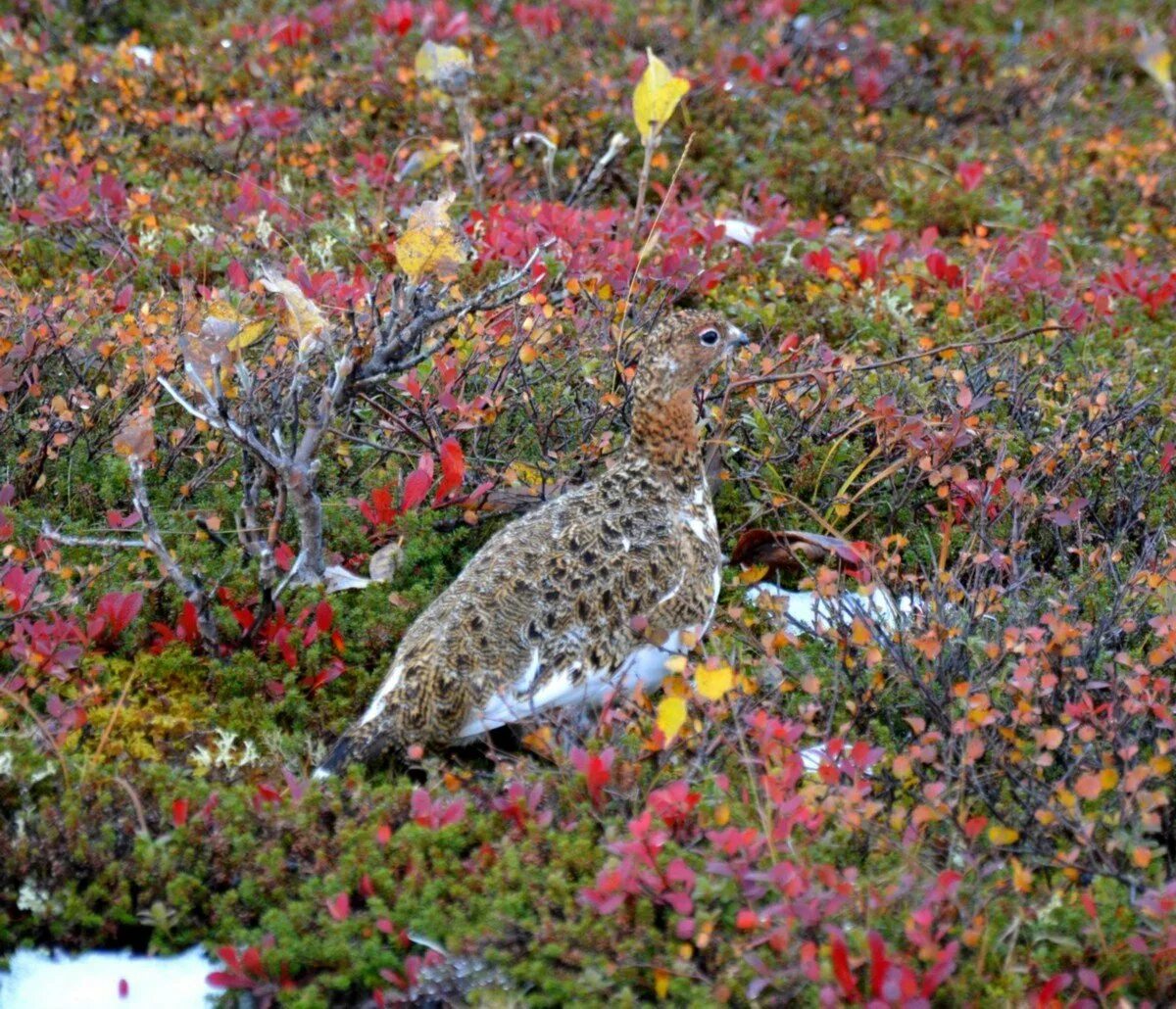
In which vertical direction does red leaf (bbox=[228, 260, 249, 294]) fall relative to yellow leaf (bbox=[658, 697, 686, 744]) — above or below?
below

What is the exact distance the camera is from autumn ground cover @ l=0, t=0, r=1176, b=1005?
3896 mm

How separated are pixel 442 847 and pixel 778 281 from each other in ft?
15.3

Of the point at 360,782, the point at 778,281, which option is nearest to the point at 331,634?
the point at 360,782

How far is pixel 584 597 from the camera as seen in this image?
16.2 feet

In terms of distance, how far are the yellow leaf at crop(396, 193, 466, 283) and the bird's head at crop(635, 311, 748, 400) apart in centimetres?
80

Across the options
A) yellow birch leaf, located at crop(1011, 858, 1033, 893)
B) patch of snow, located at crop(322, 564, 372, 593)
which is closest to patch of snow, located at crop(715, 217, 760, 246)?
patch of snow, located at crop(322, 564, 372, 593)

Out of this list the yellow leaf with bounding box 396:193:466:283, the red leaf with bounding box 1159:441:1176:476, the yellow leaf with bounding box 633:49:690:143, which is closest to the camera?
the yellow leaf with bounding box 396:193:466:283

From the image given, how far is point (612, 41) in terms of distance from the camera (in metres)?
11.2

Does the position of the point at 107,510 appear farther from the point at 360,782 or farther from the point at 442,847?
the point at 442,847

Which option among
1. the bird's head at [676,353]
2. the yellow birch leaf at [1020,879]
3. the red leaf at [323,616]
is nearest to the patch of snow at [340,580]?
the red leaf at [323,616]

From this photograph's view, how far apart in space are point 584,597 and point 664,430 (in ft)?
2.68

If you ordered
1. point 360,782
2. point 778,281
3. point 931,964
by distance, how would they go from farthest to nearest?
point 778,281
point 360,782
point 931,964

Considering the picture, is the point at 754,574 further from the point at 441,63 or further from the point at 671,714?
the point at 441,63

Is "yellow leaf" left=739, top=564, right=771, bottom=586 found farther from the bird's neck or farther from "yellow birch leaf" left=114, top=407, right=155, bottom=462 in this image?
"yellow birch leaf" left=114, top=407, right=155, bottom=462
